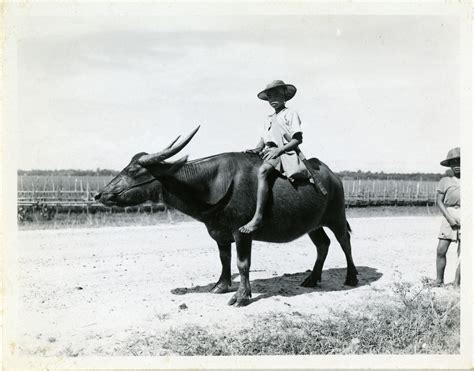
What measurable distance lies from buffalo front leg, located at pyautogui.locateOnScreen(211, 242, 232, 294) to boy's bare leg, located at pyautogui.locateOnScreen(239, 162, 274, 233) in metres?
0.73

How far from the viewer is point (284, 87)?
21.4 feet

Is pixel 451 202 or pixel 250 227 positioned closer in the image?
pixel 250 227

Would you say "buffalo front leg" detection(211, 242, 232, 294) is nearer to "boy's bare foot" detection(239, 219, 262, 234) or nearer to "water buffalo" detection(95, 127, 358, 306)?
"water buffalo" detection(95, 127, 358, 306)

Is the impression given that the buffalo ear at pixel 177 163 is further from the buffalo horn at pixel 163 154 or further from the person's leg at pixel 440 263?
the person's leg at pixel 440 263

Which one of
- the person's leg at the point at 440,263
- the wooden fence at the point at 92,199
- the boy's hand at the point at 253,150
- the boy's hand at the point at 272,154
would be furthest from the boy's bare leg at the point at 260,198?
the wooden fence at the point at 92,199

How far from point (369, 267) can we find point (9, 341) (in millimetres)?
Answer: 5996

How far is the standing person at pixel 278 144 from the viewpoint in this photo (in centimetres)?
620

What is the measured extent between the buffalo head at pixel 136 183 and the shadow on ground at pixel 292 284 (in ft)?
5.11

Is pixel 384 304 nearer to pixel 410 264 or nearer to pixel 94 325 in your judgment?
pixel 410 264

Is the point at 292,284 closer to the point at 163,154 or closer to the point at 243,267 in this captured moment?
the point at 243,267

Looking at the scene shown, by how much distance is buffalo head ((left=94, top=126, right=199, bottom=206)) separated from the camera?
6.20 metres

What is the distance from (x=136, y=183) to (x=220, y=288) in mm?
1987

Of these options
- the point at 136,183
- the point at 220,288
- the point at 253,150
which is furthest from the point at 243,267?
the point at 136,183

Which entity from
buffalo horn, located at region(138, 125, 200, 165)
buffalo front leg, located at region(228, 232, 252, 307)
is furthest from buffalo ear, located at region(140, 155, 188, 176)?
buffalo front leg, located at region(228, 232, 252, 307)
